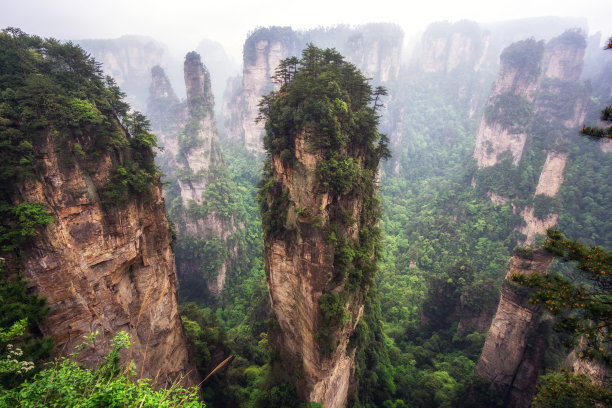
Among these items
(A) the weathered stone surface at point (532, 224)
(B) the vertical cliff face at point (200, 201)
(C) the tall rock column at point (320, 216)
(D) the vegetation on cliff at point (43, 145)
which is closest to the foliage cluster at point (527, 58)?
(A) the weathered stone surface at point (532, 224)

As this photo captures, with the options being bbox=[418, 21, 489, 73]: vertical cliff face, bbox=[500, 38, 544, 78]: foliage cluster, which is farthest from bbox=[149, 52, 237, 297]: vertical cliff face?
bbox=[418, 21, 489, 73]: vertical cliff face

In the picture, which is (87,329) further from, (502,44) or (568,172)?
(502,44)

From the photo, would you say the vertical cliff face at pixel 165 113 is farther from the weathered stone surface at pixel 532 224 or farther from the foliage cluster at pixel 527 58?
the foliage cluster at pixel 527 58

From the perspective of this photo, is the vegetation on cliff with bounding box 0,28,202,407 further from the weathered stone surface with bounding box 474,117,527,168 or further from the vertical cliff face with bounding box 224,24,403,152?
the weathered stone surface with bounding box 474,117,527,168

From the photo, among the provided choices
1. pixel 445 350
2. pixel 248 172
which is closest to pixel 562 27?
pixel 248 172

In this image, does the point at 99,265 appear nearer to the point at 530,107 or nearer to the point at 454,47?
the point at 530,107
